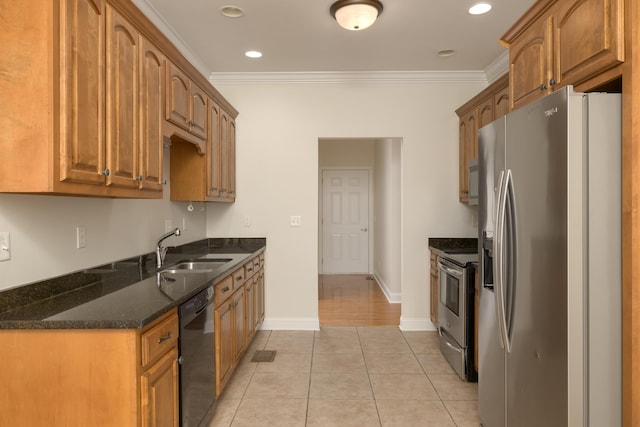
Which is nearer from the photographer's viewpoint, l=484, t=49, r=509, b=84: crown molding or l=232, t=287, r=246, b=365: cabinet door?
l=232, t=287, r=246, b=365: cabinet door

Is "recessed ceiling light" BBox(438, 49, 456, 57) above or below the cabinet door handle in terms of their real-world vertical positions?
above

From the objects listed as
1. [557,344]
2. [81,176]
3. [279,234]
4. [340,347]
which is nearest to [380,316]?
[340,347]

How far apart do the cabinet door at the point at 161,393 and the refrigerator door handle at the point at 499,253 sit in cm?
158

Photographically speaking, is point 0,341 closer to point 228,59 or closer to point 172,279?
point 172,279

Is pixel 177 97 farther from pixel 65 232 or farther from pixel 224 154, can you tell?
pixel 224 154

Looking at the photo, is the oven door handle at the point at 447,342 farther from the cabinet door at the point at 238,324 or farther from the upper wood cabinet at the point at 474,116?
the cabinet door at the point at 238,324

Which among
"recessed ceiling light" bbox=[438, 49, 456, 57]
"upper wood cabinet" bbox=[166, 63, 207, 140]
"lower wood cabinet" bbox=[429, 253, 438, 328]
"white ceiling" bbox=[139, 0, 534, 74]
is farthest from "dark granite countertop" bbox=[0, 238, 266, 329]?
"recessed ceiling light" bbox=[438, 49, 456, 57]

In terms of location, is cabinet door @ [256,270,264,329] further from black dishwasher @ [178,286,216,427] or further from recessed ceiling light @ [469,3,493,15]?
recessed ceiling light @ [469,3,493,15]

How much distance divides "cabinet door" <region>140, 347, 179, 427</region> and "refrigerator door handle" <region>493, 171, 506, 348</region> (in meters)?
1.58

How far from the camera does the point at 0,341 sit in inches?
61.5

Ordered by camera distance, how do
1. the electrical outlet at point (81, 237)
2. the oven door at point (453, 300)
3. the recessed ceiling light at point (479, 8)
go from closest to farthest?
1. the electrical outlet at point (81, 237)
2. the recessed ceiling light at point (479, 8)
3. the oven door at point (453, 300)

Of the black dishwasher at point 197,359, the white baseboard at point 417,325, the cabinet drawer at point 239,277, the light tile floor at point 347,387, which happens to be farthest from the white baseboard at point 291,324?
the black dishwasher at point 197,359

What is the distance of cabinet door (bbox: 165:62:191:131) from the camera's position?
105 inches

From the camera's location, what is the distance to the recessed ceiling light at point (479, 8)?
301 cm
